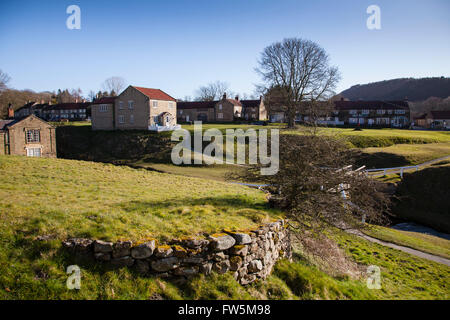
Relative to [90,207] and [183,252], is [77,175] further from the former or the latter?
[183,252]

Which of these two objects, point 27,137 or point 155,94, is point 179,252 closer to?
point 27,137

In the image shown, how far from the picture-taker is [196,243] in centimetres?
815

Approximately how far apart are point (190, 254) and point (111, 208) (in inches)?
170

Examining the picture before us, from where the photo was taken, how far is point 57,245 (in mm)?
7871

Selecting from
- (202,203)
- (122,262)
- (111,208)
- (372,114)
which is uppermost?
(372,114)

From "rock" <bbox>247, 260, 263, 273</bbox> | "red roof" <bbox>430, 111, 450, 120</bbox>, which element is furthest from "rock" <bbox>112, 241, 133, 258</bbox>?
"red roof" <bbox>430, 111, 450, 120</bbox>

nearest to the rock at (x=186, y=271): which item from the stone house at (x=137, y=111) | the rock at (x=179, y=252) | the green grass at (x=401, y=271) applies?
the rock at (x=179, y=252)

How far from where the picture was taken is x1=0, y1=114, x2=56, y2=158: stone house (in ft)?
127

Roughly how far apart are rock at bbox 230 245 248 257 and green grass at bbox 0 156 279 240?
951 mm

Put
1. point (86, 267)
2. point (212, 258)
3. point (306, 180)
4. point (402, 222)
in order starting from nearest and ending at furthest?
point (86, 267) → point (212, 258) → point (306, 180) → point (402, 222)

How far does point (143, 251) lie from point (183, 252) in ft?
3.54

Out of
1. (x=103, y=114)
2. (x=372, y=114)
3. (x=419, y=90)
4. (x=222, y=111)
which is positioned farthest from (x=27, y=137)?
(x=419, y=90)

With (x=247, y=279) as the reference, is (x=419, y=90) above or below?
above

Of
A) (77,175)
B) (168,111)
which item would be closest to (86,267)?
(77,175)
